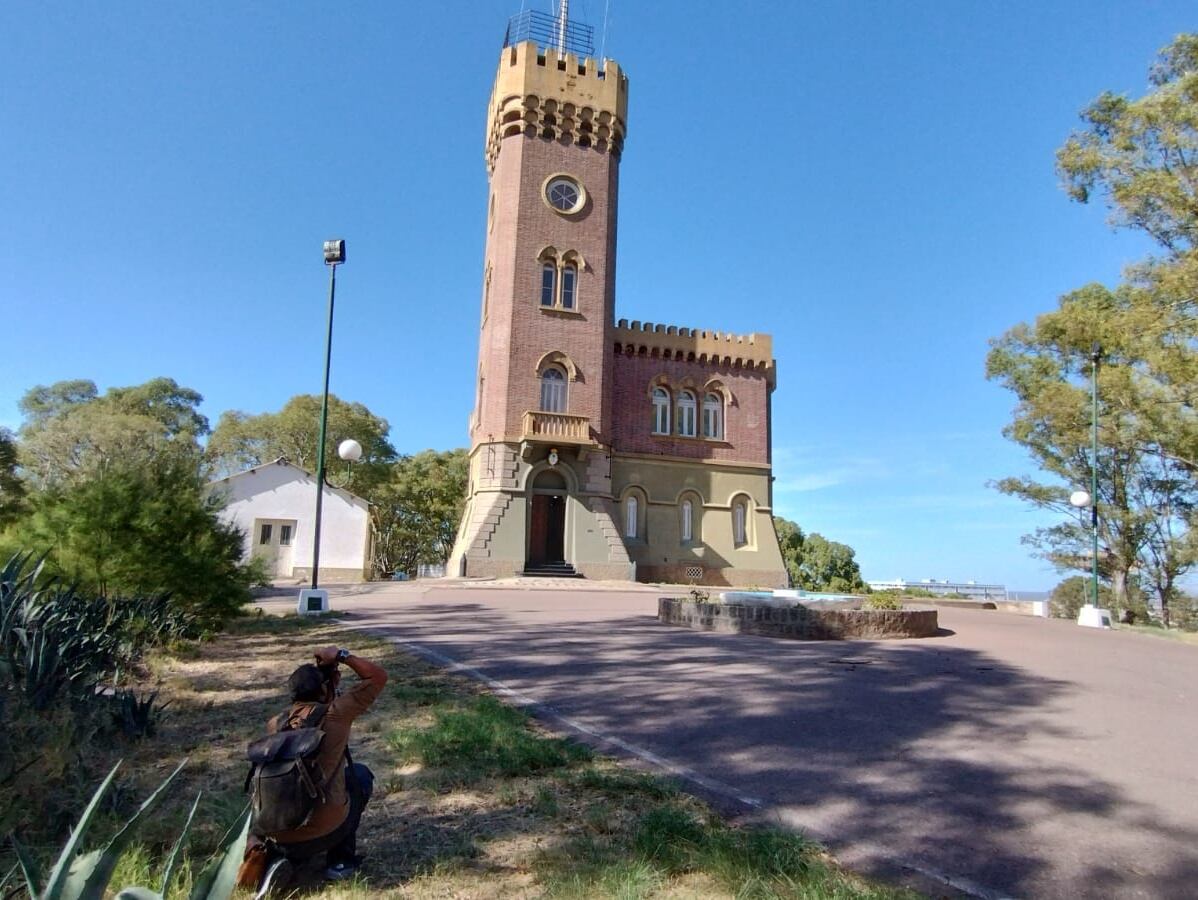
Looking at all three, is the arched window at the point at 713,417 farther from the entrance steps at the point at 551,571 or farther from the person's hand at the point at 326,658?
the person's hand at the point at 326,658

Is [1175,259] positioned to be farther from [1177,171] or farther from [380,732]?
[380,732]

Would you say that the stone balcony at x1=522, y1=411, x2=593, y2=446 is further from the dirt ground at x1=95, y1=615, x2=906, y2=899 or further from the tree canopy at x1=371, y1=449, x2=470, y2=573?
the dirt ground at x1=95, y1=615, x2=906, y2=899

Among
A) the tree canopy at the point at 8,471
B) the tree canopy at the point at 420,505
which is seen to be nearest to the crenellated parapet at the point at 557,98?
the tree canopy at the point at 420,505

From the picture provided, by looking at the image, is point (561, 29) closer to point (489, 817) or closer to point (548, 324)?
point (548, 324)

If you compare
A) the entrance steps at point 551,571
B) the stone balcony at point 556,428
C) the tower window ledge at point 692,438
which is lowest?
the entrance steps at point 551,571

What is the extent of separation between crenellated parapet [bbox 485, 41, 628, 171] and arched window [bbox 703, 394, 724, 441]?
11.5 meters

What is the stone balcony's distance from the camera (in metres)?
28.4

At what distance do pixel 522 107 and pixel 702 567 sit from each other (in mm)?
19975

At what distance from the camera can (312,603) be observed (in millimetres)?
13422

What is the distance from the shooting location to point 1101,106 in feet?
55.7

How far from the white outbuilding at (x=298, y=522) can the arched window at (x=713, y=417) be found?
50.5 feet

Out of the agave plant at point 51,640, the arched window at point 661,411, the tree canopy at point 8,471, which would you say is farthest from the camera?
the arched window at point 661,411

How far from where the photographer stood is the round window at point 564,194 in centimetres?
3052

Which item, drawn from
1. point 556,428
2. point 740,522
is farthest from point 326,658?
point 740,522
